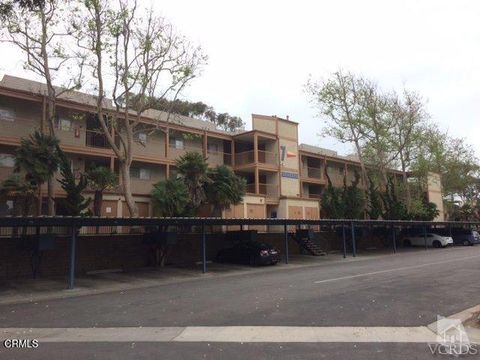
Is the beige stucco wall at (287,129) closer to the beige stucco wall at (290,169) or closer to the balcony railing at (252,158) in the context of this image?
the beige stucco wall at (290,169)

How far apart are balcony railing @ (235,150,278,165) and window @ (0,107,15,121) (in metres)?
18.6

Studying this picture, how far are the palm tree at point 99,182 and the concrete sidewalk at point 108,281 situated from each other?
5.12 m

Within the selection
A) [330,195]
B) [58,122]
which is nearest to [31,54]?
[58,122]

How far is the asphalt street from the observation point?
25.1 ft

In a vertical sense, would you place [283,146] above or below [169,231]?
above

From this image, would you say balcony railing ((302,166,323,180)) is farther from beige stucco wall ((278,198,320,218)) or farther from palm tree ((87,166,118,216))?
palm tree ((87,166,118,216))

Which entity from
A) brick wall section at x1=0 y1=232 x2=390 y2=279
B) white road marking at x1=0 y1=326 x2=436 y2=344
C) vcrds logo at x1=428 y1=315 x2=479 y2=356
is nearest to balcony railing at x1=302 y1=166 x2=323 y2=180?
brick wall section at x1=0 y1=232 x2=390 y2=279

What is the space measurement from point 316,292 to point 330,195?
2757 centimetres

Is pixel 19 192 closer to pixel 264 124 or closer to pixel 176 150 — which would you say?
pixel 176 150

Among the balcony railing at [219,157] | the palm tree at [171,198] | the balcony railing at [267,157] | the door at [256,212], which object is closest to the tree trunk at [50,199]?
the palm tree at [171,198]

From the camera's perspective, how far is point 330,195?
41406mm

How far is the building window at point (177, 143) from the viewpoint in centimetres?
3566

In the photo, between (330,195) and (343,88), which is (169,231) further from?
(343,88)

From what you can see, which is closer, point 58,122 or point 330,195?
point 58,122
